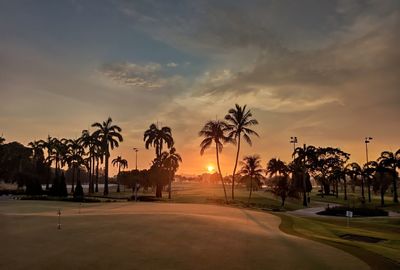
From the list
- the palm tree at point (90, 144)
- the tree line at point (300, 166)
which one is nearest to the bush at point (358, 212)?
the tree line at point (300, 166)

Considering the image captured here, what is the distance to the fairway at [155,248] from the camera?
Result: 1730cm

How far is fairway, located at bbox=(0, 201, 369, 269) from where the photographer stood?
17.3 meters

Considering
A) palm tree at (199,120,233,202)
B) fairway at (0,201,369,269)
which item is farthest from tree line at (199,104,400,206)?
fairway at (0,201,369,269)

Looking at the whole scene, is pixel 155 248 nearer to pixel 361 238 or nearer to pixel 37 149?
pixel 361 238

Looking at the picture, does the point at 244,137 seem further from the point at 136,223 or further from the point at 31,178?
the point at 31,178

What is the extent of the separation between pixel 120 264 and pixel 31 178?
2968 inches

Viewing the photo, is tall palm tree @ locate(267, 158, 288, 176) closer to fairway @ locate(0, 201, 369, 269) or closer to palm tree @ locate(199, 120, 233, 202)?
palm tree @ locate(199, 120, 233, 202)

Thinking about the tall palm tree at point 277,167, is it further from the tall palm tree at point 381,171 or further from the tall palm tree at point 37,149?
the tall palm tree at point 37,149

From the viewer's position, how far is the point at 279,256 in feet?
61.2

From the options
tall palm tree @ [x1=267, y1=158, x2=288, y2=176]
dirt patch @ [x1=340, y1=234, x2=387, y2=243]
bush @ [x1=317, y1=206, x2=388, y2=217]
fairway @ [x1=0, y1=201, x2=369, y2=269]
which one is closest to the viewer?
fairway @ [x1=0, y1=201, x2=369, y2=269]

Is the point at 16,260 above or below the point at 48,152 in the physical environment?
below

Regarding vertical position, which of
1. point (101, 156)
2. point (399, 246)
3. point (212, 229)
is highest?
point (101, 156)

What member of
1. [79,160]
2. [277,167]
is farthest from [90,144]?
[277,167]

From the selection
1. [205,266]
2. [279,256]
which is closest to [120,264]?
[205,266]
